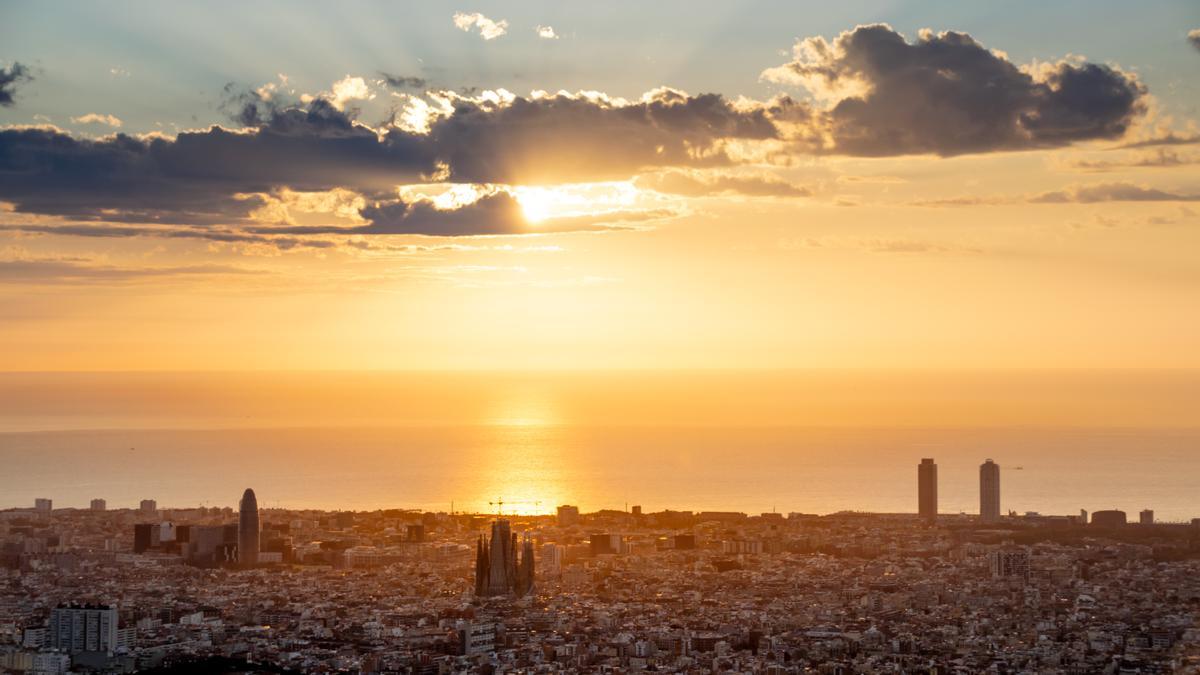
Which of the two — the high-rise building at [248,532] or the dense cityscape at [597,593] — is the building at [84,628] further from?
the high-rise building at [248,532]

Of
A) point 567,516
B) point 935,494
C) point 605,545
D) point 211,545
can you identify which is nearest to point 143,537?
point 211,545

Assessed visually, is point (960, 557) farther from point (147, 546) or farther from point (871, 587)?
point (147, 546)

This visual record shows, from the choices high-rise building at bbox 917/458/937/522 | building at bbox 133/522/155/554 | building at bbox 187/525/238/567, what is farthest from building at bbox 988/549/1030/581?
building at bbox 133/522/155/554

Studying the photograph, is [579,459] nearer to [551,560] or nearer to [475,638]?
[551,560]

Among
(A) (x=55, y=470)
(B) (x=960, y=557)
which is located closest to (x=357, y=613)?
(B) (x=960, y=557)

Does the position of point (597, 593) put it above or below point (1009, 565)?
below

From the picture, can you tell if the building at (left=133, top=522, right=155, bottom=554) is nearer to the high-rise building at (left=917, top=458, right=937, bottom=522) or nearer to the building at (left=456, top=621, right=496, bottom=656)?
the building at (left=456, top=621, right=496, bottom=656)

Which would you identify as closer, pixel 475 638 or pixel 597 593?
pixel 475 638

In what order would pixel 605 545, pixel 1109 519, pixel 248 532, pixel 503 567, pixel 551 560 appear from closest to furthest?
1. pixel 503 567
2. pixel 551 560
3. pixel 248 532
4. pixel 605 545
5. pixel 1109 519
